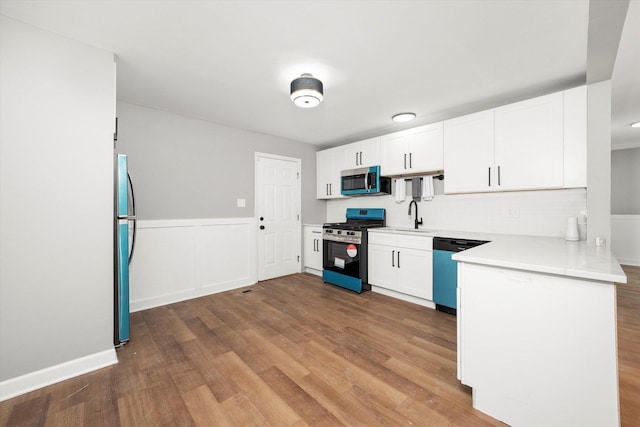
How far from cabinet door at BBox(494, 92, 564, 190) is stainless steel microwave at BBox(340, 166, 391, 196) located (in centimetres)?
155

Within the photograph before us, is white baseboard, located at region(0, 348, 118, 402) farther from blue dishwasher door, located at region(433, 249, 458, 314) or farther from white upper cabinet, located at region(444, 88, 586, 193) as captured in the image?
white upper cabinet, located at region(444, 88, 586, 193)

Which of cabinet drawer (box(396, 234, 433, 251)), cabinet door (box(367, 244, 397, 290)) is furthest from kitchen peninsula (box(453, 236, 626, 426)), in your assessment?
cabinet door (box(367, 244, 397, 290))

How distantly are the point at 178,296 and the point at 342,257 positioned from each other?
2341 millimetres

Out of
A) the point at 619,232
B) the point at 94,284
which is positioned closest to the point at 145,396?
the point at 94,284

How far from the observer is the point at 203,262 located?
142 inches

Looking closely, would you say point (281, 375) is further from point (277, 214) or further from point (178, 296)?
point (277, 214)

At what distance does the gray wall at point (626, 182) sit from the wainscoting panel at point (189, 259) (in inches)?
299

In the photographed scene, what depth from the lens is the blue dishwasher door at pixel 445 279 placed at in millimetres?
2832

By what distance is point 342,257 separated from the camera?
3.93 m

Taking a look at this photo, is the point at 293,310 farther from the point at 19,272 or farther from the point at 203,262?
the point at 19,272

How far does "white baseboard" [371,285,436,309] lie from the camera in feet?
10.3

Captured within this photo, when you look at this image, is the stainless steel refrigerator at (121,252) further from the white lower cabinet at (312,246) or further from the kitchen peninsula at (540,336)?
the white lower cabinet at (312,246)

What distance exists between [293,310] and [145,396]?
161 centimetres

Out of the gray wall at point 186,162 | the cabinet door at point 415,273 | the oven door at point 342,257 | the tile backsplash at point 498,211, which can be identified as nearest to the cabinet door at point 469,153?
the tile backsplash at point 498,211
